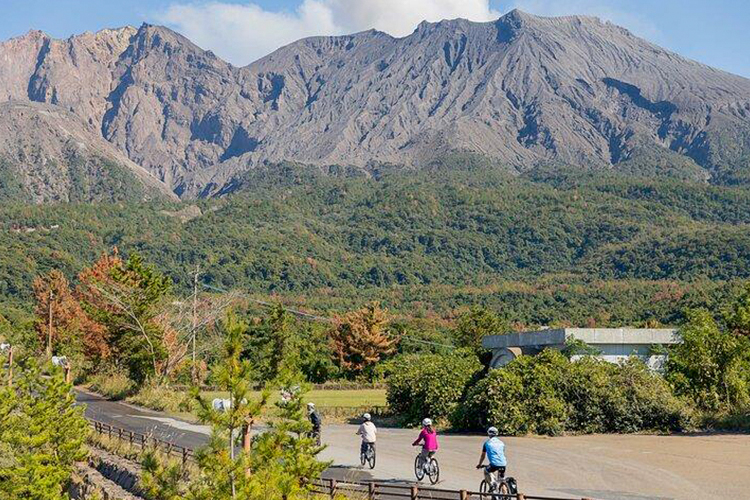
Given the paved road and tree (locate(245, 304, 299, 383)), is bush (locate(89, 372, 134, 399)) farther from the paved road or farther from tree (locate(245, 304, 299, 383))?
tree (locate(245, 304, 299, 383))

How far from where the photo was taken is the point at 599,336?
32594 millimetres

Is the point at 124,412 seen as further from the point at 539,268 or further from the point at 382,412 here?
the point at 539,268

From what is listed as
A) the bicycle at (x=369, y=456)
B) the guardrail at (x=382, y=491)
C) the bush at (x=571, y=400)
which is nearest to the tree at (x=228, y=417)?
the guardrail at (x=382, y=491)

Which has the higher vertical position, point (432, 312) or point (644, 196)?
point (644, 196)

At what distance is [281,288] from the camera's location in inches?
5827

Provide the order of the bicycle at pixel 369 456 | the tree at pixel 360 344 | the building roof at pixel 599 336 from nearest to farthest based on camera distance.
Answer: the bicycle at pixel 369 456 < the building roof at pixel 599 336 < the tree at pixel 360 344

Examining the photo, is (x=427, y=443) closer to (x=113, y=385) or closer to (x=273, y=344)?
(x=113, y=385)

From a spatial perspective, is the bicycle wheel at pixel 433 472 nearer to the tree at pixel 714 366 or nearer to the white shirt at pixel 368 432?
the white shirt at pixel 368 432

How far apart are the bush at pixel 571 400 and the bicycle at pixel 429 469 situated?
8997mm

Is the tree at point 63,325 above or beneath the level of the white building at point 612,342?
above

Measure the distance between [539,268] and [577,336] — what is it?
141559mm

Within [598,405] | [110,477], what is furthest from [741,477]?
[110,477]

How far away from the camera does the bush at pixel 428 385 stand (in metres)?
32.2

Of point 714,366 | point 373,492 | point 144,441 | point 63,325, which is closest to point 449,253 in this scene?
point 63,325
